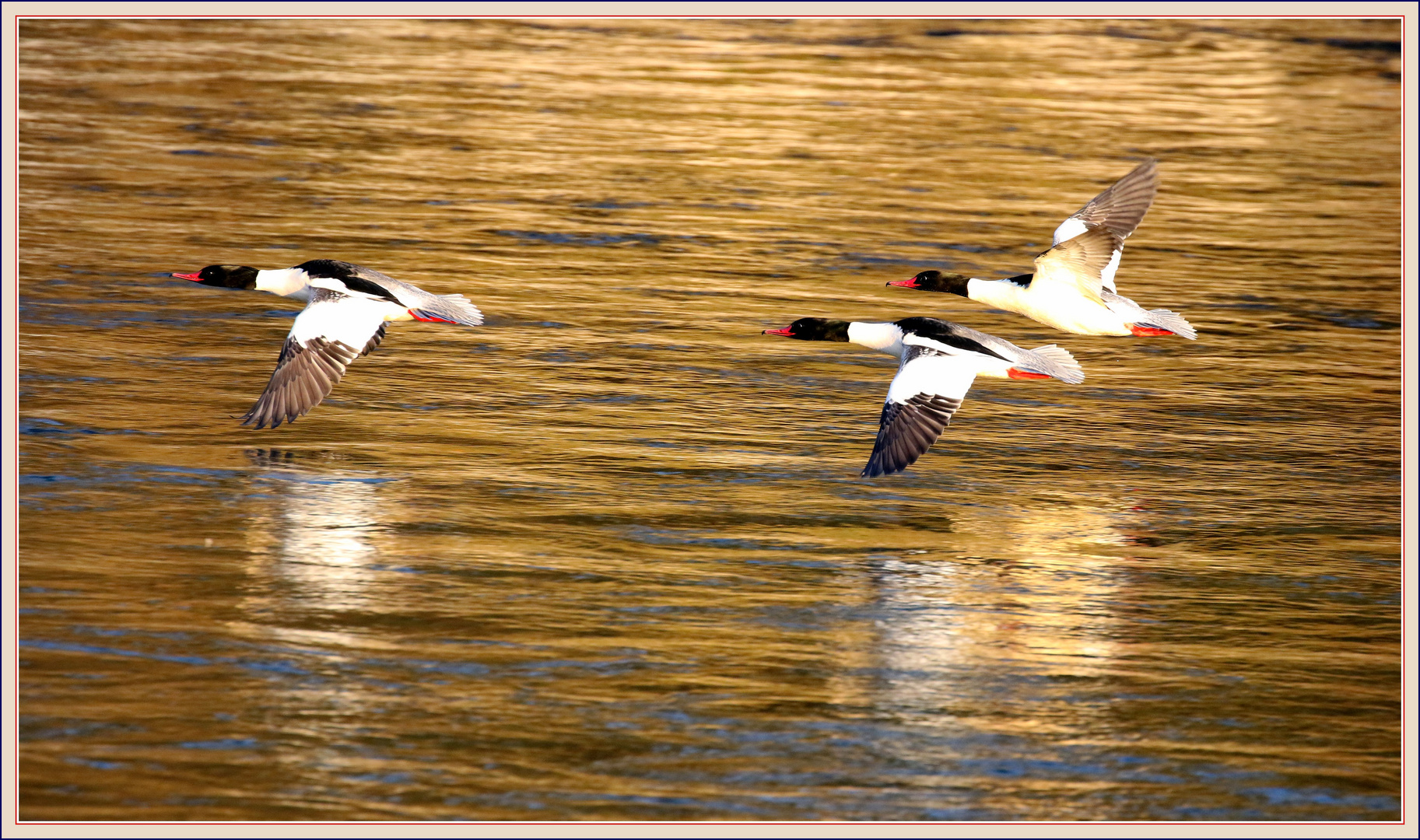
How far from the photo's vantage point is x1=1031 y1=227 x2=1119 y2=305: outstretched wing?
10094 mm

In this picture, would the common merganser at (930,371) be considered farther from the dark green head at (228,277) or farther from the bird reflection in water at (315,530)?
the dark green head at (228,277)

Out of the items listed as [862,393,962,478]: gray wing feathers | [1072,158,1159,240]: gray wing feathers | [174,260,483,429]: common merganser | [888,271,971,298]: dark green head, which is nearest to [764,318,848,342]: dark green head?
[888,271,971,298]: dark green head

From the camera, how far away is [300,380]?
902cm

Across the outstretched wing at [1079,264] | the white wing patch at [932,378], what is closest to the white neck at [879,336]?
the white wing patch at [932,378]

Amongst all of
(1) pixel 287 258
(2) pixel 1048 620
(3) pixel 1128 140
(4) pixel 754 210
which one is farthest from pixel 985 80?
(2) pixel 1048 620

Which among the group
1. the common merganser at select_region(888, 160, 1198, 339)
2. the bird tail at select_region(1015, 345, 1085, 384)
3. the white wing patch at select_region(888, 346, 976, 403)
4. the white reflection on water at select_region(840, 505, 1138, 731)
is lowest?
the white reflection on water at select_region(840, 505, 1138, 731)

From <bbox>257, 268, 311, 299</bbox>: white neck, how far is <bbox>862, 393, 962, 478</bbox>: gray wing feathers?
3.45m

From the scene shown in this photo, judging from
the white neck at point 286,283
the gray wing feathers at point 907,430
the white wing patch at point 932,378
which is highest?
the white neck at point 286,283

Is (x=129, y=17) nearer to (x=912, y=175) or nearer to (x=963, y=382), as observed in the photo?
(x=912, y=175)

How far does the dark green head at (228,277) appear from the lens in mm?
10695

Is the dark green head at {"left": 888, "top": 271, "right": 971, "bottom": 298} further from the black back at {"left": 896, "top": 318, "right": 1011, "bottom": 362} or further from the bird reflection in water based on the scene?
the bird reflection in water

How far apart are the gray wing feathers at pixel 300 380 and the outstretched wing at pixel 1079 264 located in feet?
12.8

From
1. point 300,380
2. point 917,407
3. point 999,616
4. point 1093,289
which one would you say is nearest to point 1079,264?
point 1093,289

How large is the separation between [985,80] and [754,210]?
7.91m
